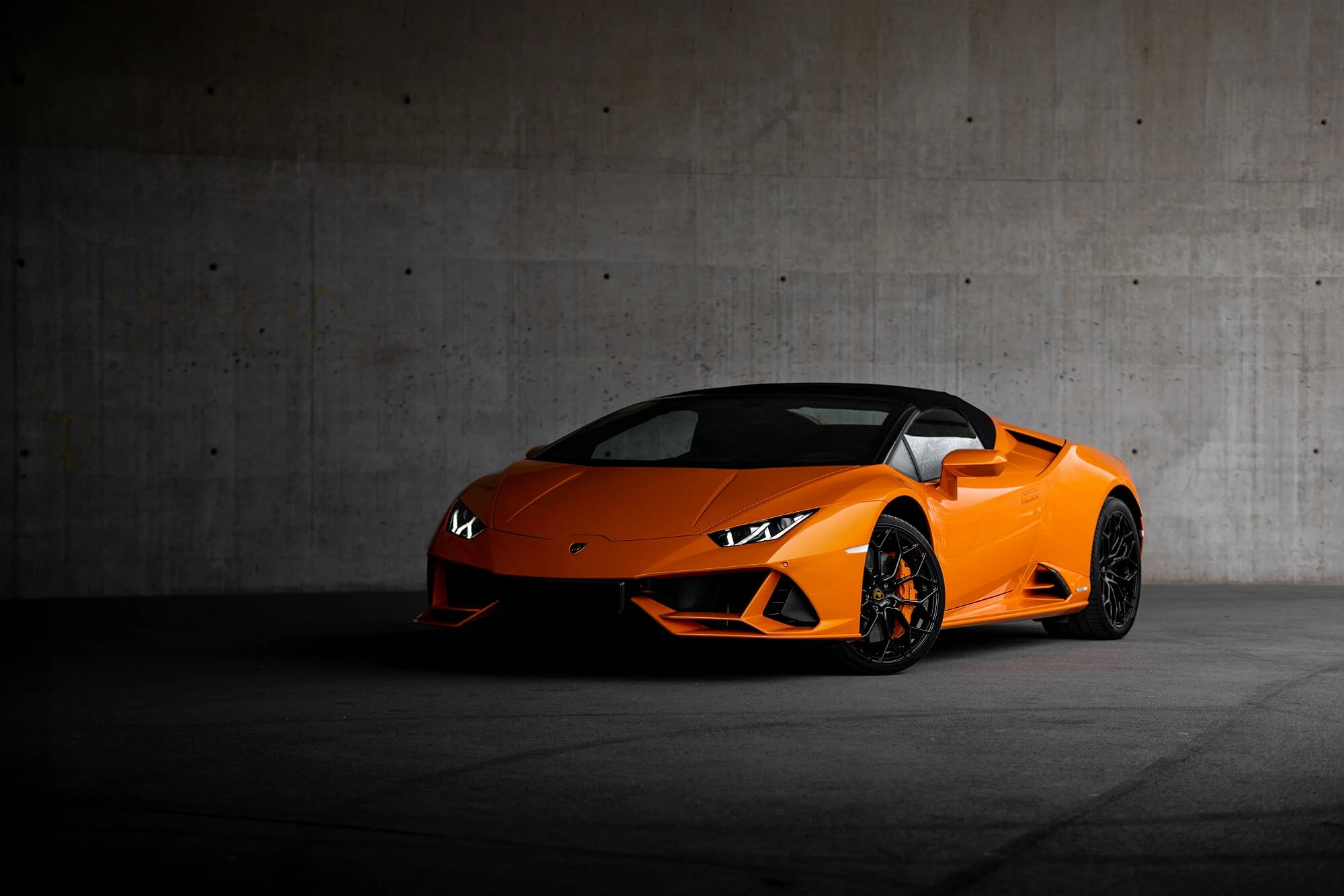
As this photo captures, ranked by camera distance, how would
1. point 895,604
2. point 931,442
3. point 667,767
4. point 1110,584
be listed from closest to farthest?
point 667,767, point 895,604, point 931,442, point 1110,584

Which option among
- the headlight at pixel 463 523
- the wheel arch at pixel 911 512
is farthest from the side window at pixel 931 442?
the headlight at pixel 463 523

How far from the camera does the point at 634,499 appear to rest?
626 centimetres

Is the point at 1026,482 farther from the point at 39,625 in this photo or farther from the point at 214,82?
the point at 214,82

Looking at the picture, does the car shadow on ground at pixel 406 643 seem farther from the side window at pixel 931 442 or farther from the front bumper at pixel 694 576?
the side window at pixel 931 442

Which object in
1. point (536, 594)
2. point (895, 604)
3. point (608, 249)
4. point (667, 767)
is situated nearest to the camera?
point (667, 767)

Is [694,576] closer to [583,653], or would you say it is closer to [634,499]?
[634,499]

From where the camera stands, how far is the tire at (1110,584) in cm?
781

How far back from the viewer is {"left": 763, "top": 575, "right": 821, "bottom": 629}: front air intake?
5953mm

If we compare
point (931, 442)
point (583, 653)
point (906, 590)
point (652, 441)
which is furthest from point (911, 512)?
point (652, 441)

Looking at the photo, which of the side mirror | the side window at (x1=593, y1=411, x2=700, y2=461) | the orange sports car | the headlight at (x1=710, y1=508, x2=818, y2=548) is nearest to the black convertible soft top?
the orange sports car

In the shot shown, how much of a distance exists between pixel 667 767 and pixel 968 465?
2.81m

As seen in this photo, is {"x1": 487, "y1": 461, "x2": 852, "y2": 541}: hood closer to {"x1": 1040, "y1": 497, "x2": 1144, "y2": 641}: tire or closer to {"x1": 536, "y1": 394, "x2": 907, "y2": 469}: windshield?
{"x1": 536, "y1": 394, "x2": 907, "y2": 469}: windshield

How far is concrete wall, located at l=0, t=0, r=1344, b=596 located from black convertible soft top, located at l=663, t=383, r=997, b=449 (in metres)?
3.35

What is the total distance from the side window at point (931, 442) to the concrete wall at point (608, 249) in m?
3.54
